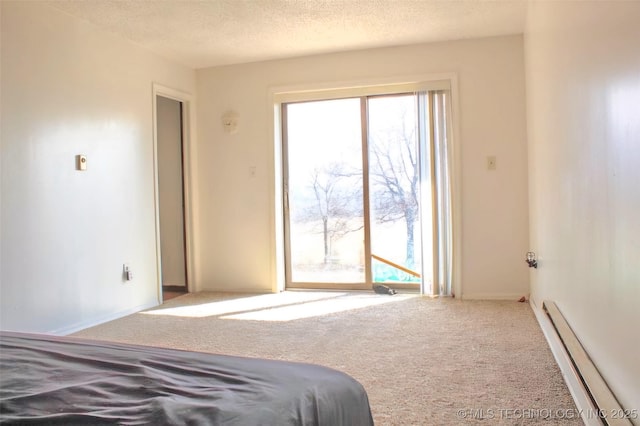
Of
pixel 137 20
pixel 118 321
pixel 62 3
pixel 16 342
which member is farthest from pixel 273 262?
pixel 16 342

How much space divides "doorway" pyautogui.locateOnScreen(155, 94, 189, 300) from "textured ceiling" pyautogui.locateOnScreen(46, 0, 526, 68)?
2.68ft

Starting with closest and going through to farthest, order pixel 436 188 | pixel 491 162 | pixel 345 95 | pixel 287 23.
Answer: pixel 287 23
pixel 491 162
pixel 436 188
pixel 345 95

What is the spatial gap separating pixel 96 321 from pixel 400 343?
229 cm

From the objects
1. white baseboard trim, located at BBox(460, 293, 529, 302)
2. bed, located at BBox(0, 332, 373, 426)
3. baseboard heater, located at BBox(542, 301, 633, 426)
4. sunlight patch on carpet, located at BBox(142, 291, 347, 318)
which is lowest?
sunlight patch on carpet, located at BBox(142, 291, 347, 318)

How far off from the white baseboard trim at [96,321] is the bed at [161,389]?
2223 millimetres

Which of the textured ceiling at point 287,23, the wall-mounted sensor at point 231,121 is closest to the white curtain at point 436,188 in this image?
the textured ceiling at point 287,23

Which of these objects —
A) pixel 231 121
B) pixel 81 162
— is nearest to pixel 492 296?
pixel 231 121

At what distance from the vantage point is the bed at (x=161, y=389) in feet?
2.87

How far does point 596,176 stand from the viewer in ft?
5.37

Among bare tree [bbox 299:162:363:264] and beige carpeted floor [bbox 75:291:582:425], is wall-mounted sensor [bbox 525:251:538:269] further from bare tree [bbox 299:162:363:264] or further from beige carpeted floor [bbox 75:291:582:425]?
bare tree [bbox 299:162:363:264]

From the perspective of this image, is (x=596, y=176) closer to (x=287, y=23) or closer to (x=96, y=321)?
(x=287, y=23)

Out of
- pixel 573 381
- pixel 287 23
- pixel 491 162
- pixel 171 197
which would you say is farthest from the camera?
pixel 171 197

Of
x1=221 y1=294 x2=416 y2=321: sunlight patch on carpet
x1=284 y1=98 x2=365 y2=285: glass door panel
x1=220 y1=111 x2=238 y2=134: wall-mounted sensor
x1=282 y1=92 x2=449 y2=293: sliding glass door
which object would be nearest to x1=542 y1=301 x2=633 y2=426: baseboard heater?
x1=221 y1=294 x2=416 y2=321: sunlight patch on carpet

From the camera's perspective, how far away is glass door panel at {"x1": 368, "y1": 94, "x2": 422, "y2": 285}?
4.55 metres
